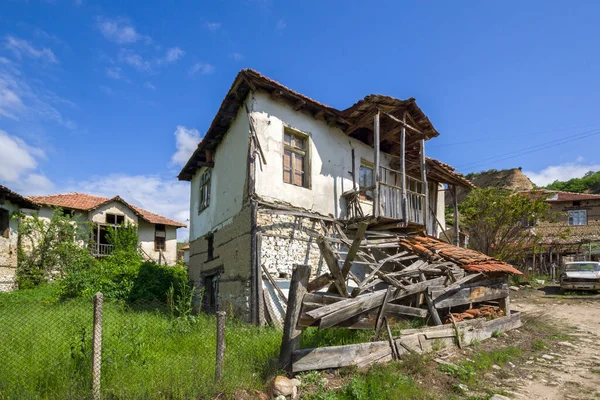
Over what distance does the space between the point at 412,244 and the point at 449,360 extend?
4254 mm

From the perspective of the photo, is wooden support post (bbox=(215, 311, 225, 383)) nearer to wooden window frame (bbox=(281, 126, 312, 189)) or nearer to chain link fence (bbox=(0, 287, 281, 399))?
chain link fence (bbox=(0, 287, 281, 399))

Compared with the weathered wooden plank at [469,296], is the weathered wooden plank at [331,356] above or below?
below

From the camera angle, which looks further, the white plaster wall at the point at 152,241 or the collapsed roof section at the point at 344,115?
Result: the white plaster wall at the point at 152,241

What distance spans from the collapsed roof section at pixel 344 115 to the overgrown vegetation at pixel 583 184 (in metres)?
39.7

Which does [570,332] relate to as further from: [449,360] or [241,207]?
[241,207]

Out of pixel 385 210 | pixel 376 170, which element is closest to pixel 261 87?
pixel 376 170

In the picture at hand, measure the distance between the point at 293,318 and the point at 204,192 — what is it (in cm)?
931

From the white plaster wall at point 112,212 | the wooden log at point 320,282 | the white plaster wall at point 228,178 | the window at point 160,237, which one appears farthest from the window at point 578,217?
the white plaster wall at point 112,212

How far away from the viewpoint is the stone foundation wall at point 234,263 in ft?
29.4

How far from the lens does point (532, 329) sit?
984 cm

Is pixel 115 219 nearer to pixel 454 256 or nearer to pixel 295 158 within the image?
pixel 295 158

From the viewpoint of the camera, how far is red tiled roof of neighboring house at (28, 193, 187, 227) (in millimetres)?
22453

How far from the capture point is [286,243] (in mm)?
9398

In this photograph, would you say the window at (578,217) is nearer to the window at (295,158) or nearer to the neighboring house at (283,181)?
the neighboring house at (283,181)
